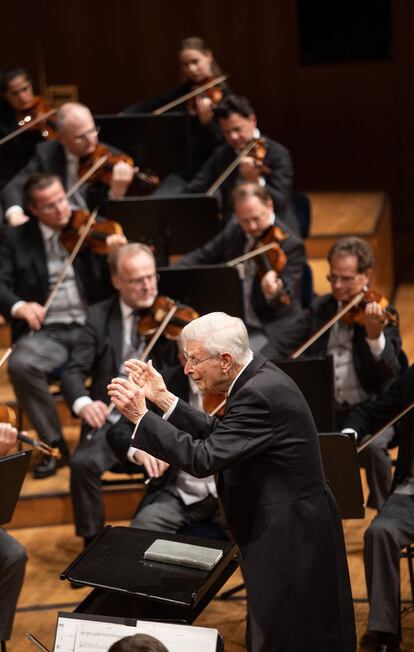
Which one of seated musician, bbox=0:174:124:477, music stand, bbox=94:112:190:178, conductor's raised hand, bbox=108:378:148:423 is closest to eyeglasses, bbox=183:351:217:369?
conductor's raised hand, bbox=108:378:148:423

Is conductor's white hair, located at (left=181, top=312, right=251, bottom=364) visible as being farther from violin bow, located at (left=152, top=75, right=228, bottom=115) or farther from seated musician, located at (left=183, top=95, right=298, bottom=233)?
violin bow, located at (left=152, top=75, right=228, bottom=115)

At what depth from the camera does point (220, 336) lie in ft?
8.69

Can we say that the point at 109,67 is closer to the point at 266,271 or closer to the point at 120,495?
the point at 266,271

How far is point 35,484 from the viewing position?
454 cm

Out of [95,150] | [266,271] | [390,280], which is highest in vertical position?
[95,150]

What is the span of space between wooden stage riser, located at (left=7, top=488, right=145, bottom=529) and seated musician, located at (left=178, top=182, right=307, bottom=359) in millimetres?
773

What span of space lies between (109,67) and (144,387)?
5.14 m

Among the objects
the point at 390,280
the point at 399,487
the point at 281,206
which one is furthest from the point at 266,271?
the point at 390,280

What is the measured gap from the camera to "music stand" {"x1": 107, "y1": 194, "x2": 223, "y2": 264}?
187 inches

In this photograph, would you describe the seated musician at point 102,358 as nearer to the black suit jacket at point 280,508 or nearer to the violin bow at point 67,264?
the violin bow at point 67,264

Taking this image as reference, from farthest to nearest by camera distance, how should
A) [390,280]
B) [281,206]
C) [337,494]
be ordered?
[390,280] < [281,206] < [337,494]

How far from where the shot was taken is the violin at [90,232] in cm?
471

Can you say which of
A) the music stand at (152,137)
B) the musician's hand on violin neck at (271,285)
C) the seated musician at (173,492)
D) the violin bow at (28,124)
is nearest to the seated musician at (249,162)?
the music stand at (152,137)

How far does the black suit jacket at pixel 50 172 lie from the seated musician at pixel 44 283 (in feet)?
1.34
